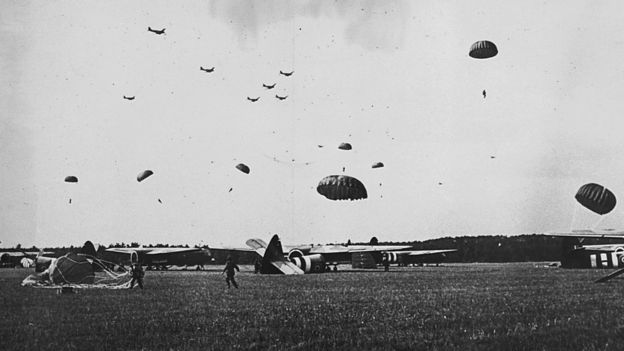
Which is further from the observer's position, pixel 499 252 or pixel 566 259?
pixel 499 252

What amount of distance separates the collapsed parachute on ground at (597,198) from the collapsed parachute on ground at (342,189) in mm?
11656

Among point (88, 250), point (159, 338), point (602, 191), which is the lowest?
point (159, 338)

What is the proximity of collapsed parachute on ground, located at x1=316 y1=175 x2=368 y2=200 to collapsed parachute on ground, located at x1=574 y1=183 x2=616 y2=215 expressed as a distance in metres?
11.7

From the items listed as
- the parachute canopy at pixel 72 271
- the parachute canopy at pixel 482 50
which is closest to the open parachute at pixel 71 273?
the parachute canopy at pixel 72 271

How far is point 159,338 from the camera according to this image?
10.2 m

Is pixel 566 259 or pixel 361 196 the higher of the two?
pixel 361 196

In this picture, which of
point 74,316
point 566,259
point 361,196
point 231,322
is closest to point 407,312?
point 231,322

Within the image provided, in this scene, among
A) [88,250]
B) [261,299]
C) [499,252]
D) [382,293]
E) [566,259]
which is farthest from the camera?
[499,252]

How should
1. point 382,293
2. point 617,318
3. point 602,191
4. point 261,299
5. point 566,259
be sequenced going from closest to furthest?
point 617,318, point 261,299, point 382,293, point 602,191, point 566,259

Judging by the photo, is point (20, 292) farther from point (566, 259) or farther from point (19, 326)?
point (566, 259)

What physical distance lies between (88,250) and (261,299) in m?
23.5

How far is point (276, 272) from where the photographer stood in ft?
123

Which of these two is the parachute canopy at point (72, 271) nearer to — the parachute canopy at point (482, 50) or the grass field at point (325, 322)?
the grass field at point (325, 322)

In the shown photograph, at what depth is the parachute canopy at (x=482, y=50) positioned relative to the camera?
25.9 meters
